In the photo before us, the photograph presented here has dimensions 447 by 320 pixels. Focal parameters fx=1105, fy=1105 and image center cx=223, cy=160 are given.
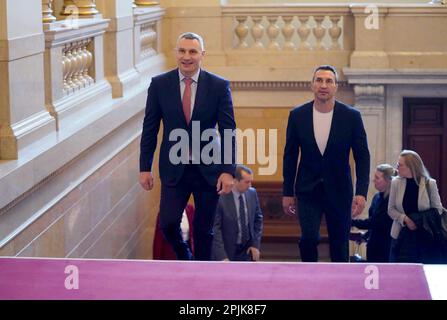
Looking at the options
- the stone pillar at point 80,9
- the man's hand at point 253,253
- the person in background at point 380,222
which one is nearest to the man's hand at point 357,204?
the man's hand at point 253,253

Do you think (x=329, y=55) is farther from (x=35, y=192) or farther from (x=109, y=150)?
(x=35, y=192)

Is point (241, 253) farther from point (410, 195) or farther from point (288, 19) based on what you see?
point (288, 19)

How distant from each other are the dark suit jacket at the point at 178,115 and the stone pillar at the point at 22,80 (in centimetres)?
82

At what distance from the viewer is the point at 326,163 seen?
7535mm

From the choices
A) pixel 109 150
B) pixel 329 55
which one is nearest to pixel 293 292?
pixel 109 150

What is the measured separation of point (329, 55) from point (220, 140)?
290 inches

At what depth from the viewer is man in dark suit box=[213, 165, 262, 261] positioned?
8.86m

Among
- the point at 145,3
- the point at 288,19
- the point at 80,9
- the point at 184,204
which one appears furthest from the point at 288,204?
the point at 288,19

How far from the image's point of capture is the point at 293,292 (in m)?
4.66

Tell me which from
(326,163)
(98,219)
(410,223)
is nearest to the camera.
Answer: (326,163)

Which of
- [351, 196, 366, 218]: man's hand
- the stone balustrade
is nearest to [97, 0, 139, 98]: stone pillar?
the stone balustrade

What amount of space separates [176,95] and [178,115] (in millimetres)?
140

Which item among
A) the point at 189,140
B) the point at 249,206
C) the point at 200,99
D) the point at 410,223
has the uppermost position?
the point at 200,99

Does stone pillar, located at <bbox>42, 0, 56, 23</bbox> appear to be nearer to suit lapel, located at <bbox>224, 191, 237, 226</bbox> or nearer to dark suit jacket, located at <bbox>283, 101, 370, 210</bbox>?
suit lapel, located at <bbox>224, 191, 237, 226</bbox>
